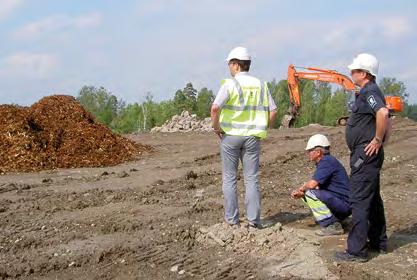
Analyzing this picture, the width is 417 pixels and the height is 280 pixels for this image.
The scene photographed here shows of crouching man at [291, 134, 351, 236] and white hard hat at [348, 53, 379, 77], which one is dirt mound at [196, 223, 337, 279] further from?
white hard hat at [348, 53, 379, 77]

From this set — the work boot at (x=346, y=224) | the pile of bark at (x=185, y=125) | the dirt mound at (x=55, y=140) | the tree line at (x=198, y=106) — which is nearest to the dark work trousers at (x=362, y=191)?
the work boot at (x=346, y=224)

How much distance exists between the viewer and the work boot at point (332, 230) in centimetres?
659

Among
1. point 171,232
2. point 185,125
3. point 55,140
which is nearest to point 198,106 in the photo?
point 185,125

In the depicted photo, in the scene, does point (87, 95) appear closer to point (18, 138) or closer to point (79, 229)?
point (18, 138)

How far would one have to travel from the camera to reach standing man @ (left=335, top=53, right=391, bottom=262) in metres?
5.46

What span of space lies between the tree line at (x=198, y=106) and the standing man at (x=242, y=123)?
45.5 m

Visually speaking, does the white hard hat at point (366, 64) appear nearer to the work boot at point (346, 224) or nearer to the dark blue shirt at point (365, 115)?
the dark blue shirt at point (365, 115)

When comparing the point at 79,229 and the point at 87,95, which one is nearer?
the point at 79,229

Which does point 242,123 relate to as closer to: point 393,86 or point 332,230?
point 332,230

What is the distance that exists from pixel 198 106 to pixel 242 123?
5053 centimetres

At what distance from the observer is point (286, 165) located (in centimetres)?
1316

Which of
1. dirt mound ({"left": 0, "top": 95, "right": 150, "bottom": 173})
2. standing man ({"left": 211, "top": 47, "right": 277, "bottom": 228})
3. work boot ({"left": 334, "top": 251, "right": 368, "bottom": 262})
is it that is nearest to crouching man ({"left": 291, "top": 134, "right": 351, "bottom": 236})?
standing man ({"left": 211, "top": 47, "right": 277, "bottom": 228})

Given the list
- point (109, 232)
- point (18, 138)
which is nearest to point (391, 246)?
point (109, 232)

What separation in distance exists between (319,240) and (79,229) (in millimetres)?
3018
